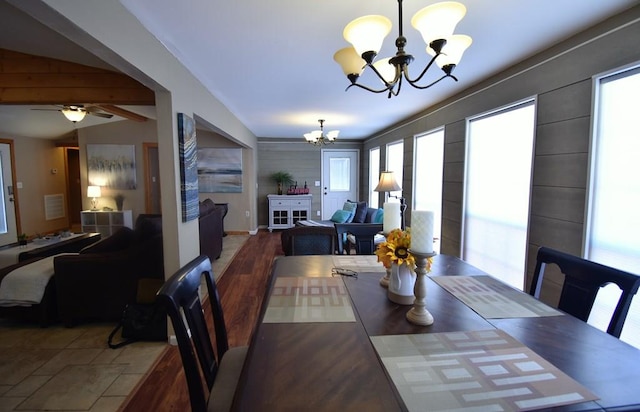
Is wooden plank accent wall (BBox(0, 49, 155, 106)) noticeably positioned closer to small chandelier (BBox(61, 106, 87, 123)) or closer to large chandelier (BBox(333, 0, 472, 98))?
small chandelier (BBox(61, 106, 87, 123))

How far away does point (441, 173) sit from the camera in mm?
3861

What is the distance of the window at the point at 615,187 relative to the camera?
173 centimetres

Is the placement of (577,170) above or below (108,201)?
above

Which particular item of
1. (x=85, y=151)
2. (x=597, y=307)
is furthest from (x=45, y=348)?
(x=85, y=151)

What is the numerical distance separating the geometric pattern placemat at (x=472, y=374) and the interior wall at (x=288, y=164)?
6.55 metres

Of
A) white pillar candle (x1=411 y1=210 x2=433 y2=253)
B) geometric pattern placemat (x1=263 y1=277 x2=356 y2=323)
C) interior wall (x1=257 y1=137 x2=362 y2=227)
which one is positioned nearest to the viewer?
white pillar candle (x1=411 y1=210 x2=433 y2=253)

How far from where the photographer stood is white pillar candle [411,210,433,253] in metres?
Result: 1.09

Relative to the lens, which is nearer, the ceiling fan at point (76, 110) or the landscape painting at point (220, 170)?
the ceiling fan at point (76, 110)

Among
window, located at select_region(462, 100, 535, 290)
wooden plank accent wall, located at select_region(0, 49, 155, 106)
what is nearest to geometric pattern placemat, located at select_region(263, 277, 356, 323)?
window, located at select_region(462, 100, 535, 290)

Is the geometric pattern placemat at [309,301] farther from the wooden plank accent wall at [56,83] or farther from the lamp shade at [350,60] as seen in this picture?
the wooden plank accent wall at [56,83]

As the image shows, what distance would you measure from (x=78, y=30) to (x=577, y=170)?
9.94 ft

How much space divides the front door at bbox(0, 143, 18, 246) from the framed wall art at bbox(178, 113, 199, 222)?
536 centimetres

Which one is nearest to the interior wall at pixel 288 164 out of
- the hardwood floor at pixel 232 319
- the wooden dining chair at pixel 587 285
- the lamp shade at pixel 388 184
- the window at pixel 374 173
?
the window at pixel 374 173

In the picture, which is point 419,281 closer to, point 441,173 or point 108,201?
point 441,173
